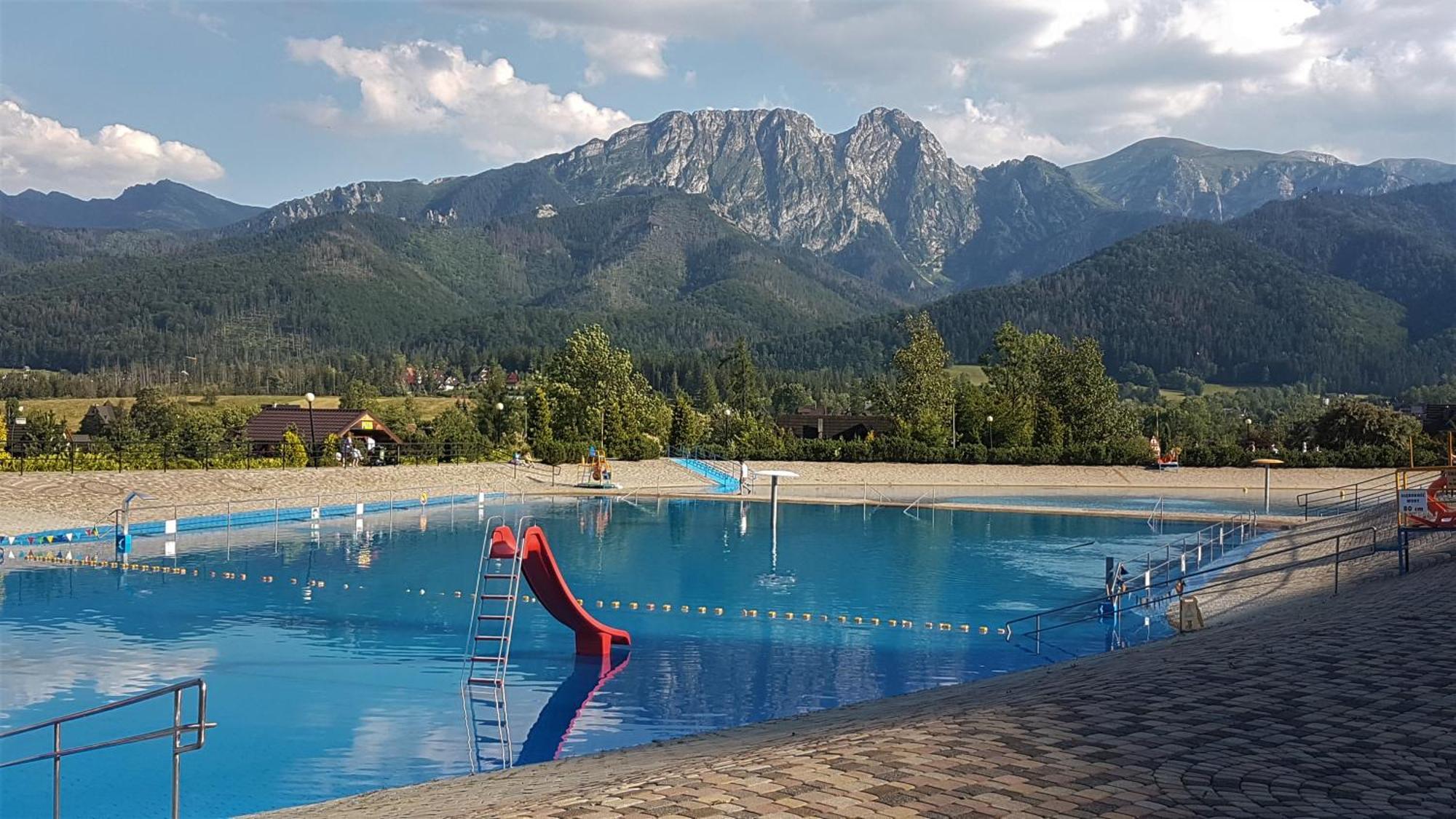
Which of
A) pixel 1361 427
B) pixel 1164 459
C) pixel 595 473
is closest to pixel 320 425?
pixel 595 473

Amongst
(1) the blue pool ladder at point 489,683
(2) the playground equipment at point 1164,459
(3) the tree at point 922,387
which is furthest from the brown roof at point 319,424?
(1) the blue pool ladder at point 489,683

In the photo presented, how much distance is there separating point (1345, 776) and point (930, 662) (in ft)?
31.8

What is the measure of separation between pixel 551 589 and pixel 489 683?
1693mm

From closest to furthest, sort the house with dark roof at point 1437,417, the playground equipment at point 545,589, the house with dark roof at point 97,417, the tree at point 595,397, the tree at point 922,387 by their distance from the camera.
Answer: the playground equipment at point 545,589
the tree at point 595,397
the tree at point 922,387
the house with dark roof at point 1437,417
the house with dark roof at point 97,417

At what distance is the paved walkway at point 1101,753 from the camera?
218 inches

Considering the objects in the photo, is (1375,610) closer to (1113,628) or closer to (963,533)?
(1113,628)

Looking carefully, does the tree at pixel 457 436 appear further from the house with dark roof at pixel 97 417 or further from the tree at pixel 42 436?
the house with dark roof at pixel 97 417

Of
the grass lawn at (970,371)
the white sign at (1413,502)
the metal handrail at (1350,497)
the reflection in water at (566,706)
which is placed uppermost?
the grass lawn at (970,371)

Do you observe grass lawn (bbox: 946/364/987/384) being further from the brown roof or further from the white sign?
the white sign

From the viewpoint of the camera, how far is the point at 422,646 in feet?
53.7

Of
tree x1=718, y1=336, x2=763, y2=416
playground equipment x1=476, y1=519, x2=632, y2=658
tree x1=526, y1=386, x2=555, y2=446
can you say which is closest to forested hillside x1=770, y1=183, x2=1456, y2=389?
tree x1=718, y1=336, x2=763, y2=416

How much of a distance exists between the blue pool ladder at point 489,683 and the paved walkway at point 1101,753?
6.67 ft

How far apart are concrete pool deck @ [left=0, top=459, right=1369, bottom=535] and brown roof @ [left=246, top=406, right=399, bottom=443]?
1348cm

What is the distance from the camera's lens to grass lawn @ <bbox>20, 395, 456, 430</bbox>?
9031 cm
